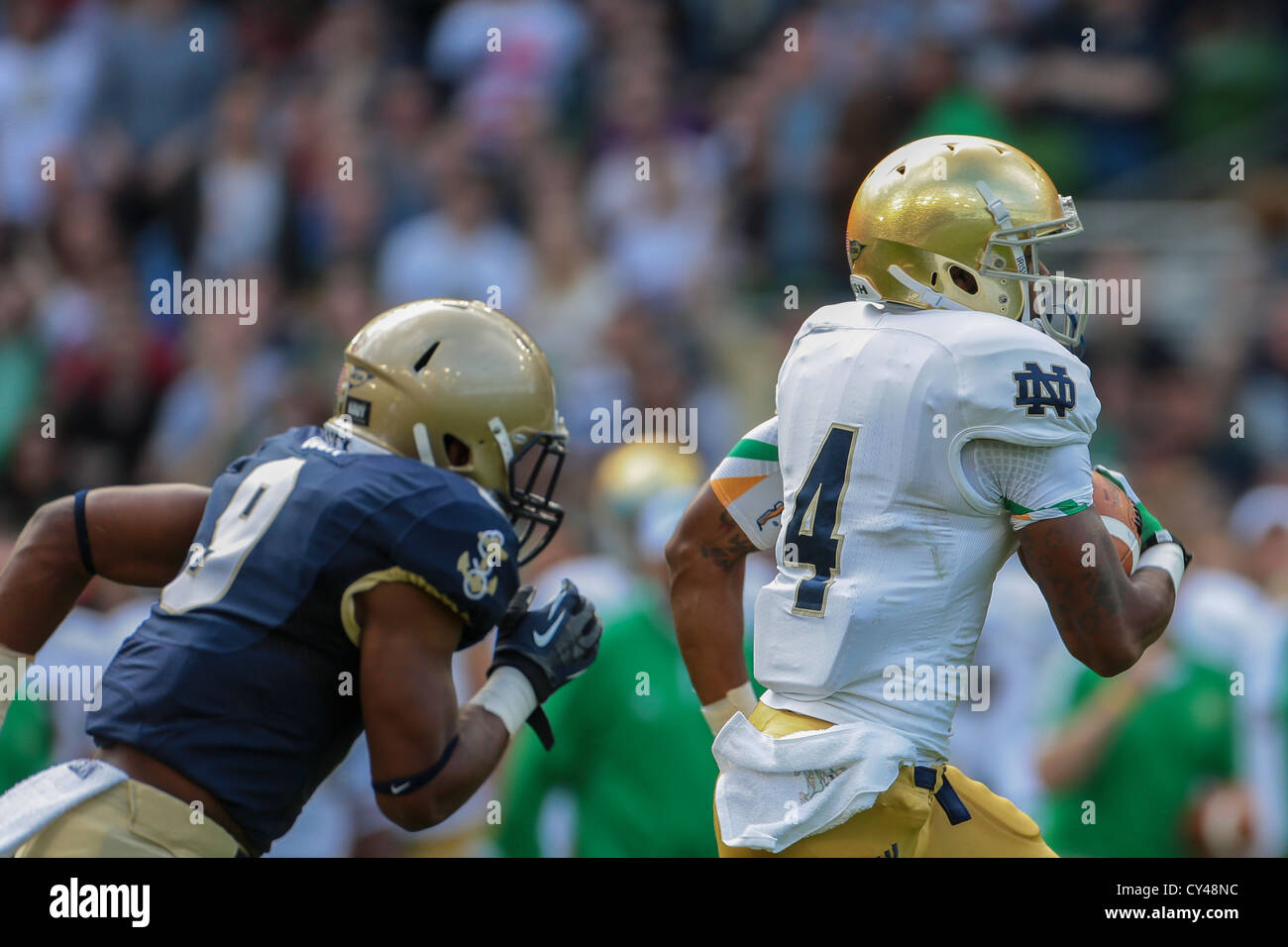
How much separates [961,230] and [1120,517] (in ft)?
2.19

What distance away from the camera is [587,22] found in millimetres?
10531

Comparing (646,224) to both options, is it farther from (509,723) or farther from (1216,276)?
(509,723)

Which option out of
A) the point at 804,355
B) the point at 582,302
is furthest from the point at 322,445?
the point at 582,302

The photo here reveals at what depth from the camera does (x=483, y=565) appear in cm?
344

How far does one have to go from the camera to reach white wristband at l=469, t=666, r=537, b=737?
144 inches

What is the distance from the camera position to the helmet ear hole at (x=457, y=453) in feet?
12.2

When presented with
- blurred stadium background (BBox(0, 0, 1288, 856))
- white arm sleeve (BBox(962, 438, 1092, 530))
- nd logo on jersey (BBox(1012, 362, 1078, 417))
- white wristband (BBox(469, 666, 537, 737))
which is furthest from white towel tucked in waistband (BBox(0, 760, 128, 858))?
blurred stadium background (BBox(0, 0, 1288, 856))

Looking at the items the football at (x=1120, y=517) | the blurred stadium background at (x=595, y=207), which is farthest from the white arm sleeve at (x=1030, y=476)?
the blurred stadium background at (x=595, y=207)

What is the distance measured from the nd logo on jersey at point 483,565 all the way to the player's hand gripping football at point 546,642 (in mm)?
277

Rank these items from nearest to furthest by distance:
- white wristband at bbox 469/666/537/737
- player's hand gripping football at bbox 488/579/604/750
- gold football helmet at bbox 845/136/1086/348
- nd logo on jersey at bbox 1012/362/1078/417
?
nd logo on jersey at bbox 1012/362/1078/417 → gold football helmet at bbox 845/136/1086/348 → white wristband at bbox 469/666/537/737 → player's hand gripping football at bbox 488/579/604/750

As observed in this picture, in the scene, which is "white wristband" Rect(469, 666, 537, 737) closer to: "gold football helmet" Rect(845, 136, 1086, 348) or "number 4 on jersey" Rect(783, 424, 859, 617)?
"number 4 on jersey" Rect(783, 424, 859, 617)

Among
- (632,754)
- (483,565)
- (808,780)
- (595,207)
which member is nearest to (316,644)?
(483,565)

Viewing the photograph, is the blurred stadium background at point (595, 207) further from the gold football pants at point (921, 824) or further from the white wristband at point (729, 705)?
the gold football pants at point (921, 824)
